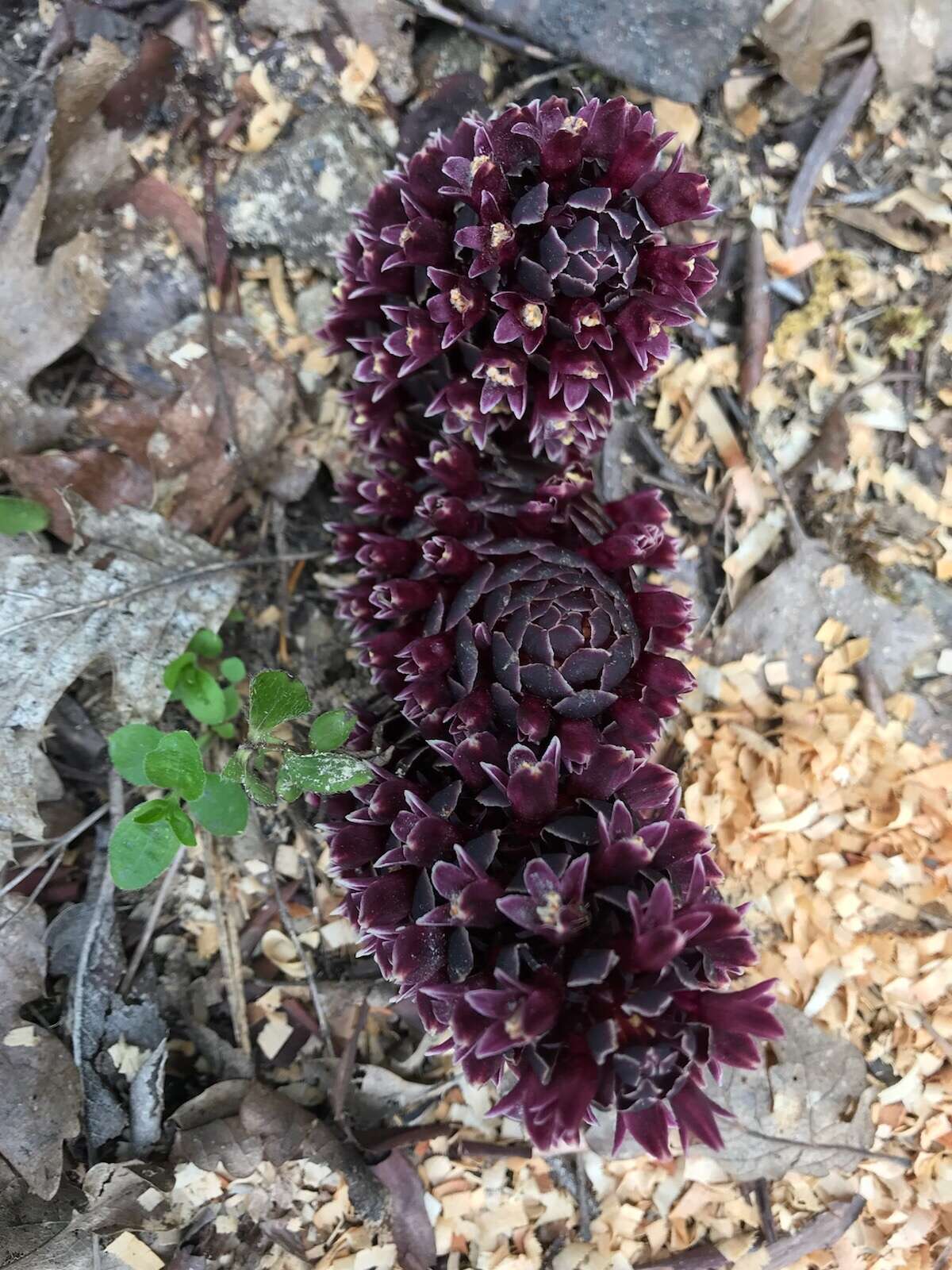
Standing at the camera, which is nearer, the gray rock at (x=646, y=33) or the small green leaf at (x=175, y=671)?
the small green leaf at (x=175, y=671)

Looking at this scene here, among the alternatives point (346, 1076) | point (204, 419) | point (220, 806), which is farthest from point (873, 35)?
point (346, 1076)

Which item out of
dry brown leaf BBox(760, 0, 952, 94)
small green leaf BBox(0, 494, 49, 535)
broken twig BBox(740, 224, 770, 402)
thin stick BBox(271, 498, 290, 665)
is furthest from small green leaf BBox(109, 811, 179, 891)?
dry brown leaf BBox(760, 0, 952, 94)

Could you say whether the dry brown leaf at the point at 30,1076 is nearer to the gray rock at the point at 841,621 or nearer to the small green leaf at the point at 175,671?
the small green leaf at the point at 175,671

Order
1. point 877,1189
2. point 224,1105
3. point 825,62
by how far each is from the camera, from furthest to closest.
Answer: point 825,62 < point 877,1189 < point 224,1105

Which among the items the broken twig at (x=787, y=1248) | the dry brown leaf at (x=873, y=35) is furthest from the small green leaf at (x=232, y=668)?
the dry brown leaf at (x=873, y=35)

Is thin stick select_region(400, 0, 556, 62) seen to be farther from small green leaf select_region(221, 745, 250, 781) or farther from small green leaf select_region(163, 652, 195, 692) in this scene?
small green leaf select_region(221, 745, 250, 781)

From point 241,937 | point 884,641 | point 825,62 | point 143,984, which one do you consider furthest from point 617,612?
point 825,62

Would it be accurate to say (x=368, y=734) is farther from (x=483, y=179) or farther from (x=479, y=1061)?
(x=483, y=179)

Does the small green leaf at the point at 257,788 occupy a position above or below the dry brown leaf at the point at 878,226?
below
